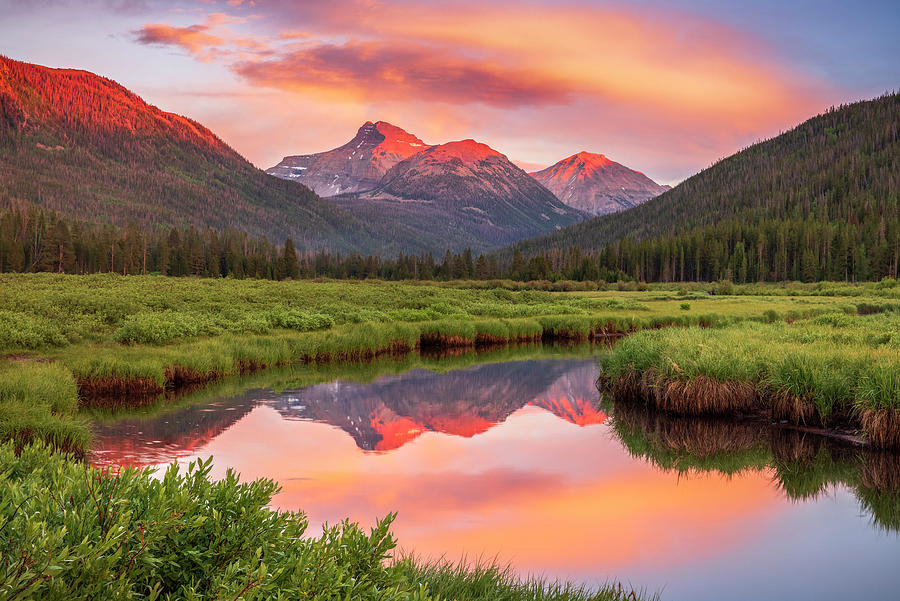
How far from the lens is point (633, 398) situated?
2447 centimetres

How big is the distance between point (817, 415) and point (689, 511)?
7707 millimetres

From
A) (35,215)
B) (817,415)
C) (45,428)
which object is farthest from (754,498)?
(35,215)

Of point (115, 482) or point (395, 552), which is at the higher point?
point (115, 482)

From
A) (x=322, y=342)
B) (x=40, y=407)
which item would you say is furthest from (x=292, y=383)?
(x=40, y=407)

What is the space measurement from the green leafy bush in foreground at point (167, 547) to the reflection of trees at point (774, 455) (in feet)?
44.6

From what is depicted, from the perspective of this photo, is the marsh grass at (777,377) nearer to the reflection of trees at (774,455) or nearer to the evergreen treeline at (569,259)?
the reflection of trees at (774,455)

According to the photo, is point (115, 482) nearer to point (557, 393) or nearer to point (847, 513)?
point (847, 513)

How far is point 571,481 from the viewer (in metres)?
16.7

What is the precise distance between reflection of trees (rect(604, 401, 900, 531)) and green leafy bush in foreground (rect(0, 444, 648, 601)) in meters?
13.6

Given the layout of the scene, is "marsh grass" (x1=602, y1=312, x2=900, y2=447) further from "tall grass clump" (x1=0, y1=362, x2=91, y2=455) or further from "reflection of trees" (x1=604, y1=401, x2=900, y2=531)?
"tall grass clump" (x1=0, y1=362, x2=91, y2=455)

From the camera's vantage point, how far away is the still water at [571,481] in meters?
11.8

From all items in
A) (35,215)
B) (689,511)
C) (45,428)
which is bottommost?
(689,511)

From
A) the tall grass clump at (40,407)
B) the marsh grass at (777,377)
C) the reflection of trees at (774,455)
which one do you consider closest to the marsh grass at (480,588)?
the tall grass clump at (40,407)

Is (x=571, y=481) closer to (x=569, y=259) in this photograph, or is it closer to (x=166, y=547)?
(x=166, y=547)
